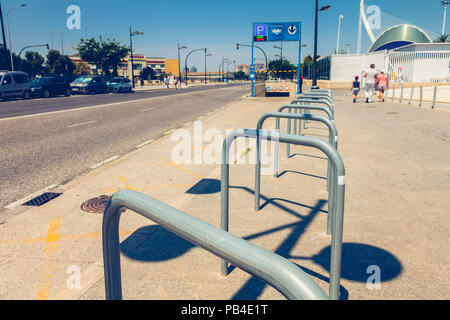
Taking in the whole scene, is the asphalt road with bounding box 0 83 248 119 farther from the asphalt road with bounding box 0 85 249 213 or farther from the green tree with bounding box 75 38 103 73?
the green tree with bounding box 75 38 103 73

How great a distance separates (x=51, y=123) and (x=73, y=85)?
68.2 ft

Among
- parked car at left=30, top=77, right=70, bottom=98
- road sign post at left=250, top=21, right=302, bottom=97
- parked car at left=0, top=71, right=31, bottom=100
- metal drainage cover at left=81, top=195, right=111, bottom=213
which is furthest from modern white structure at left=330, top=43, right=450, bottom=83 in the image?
metal drainage cover at left=81, top=195, right=111, bottom=213

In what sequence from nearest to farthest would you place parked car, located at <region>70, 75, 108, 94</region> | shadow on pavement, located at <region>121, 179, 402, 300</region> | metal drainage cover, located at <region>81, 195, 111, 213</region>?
shadow on pavement, located at <region>121, 179, 402, 300</region> < metal drainage cover, located at <region>81, 195, 111, 213</region> < parked car, located at <region>70, 75, 108, 94</region>

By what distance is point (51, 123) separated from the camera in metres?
11.8

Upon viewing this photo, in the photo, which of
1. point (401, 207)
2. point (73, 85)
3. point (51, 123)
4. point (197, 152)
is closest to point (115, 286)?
point (401, 207)

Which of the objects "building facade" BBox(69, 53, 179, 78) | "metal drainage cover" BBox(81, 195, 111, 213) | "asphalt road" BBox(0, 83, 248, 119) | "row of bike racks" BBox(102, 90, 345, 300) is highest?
"building facade" BBox(69, 53, 179, 78)

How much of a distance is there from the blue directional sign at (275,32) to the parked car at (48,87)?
14.9 meters

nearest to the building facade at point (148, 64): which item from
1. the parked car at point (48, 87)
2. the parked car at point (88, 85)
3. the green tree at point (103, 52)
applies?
the green tree at point (103, 52)

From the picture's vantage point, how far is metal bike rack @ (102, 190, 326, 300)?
3.26 feet

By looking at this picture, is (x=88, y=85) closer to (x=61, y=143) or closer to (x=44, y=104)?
(x=44, y=104)

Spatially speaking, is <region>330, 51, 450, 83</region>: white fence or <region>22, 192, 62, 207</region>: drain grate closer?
<region>22, 192, 62, 207</region>: drain grate

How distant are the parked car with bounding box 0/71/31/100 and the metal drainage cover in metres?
21.7

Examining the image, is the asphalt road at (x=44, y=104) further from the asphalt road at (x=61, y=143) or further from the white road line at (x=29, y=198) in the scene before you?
the white road line at (x=29, y=198)
